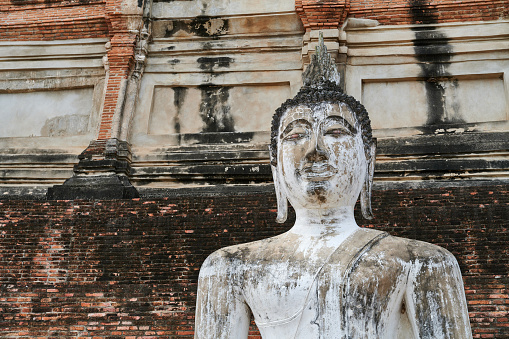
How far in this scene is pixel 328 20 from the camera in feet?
47.4

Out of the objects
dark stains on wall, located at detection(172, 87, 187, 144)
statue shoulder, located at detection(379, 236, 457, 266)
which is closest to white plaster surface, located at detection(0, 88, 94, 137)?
dark stains on wall, located at detection(172, 87, 187, 144)

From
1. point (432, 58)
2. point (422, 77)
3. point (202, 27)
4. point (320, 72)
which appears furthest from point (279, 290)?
point (202, 27)

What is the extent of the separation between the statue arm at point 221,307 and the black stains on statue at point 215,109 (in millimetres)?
10670

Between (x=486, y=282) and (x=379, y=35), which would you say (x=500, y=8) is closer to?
(x=379, y=35)

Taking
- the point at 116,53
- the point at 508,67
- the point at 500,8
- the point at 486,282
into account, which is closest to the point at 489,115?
the point at 508,67

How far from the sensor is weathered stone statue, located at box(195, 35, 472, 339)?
3.52 metres

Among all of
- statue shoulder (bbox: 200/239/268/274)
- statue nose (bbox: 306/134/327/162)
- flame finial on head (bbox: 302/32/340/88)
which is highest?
flame finial on head (bbox: 302/32/340/88)

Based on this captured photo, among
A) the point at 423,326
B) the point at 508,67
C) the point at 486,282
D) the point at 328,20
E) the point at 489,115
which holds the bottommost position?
the point at 423,326

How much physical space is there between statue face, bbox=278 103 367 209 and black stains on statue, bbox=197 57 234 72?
10929mm

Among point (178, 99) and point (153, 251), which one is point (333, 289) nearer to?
point (153, 251)

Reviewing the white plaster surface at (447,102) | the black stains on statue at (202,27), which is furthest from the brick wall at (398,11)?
the black stains on statue at (202,27)

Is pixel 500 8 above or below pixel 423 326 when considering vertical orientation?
above

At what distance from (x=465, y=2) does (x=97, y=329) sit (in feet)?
33.2

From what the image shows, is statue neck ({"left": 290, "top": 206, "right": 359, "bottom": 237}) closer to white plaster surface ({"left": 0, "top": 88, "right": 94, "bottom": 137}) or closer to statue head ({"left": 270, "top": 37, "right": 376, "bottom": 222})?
statue head ({"left": 270, "top": 37, "right": 376, "bottom": 222})
